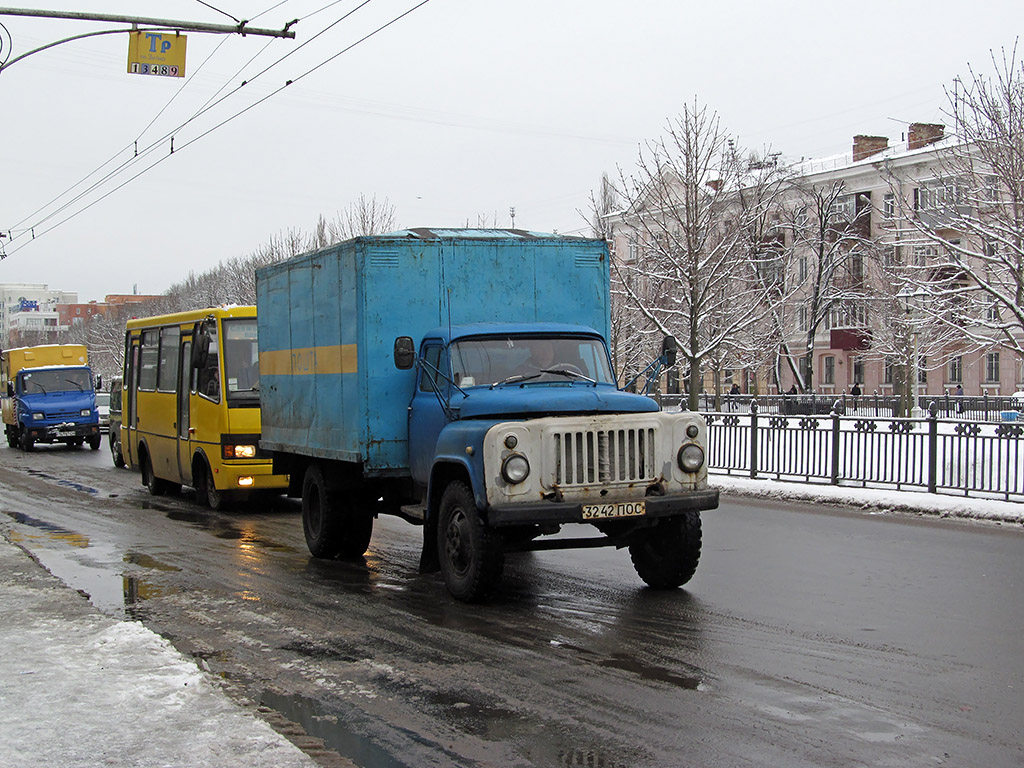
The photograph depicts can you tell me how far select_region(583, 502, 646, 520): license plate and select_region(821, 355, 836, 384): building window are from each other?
6172cm

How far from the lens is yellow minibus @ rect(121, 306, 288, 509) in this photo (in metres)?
16.6

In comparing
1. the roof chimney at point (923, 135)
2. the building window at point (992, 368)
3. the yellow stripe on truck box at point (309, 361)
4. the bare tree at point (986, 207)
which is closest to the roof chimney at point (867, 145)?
the roof chimney at point (923, 135)

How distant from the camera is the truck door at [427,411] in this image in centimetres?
984

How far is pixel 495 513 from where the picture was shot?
28.0ft

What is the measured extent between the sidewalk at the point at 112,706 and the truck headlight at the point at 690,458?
404cm

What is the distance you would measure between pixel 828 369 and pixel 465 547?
6296 cm

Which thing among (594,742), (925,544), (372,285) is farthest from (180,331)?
(594,742)

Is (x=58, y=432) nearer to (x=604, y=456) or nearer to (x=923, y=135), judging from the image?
(x=604, y=456)

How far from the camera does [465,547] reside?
360 inches

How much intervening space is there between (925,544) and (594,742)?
824 centimetres

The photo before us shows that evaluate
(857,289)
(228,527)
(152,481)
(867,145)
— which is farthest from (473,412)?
(867,145)

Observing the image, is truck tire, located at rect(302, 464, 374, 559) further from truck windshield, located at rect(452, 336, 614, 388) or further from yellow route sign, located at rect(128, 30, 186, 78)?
yellow route sign, located at rect(128, 30, 186, 78)

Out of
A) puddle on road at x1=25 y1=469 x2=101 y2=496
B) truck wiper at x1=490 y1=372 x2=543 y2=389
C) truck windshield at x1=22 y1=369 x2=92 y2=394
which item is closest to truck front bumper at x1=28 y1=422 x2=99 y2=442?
truck windshield at x1=22 y1=369 x2=92 y2=394

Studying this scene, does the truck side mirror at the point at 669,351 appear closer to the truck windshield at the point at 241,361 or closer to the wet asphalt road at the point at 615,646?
the wet asphalt road at the point at 615,646
